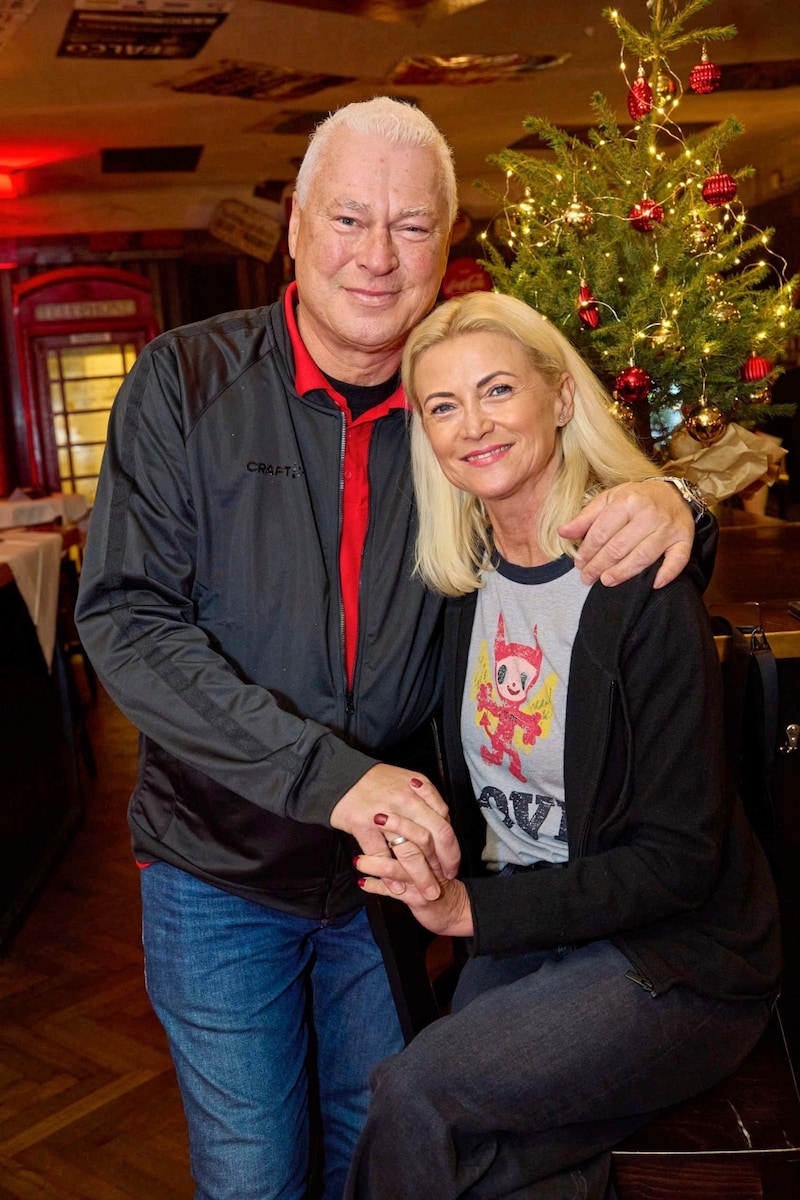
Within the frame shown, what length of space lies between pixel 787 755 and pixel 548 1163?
38.9 inches

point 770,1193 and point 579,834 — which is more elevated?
point 579,834

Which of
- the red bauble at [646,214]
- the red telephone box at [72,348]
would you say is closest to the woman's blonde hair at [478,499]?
the red bauble at [646,214]

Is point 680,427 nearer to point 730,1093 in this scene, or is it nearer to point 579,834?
point 579,834

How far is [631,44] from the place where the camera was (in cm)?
240

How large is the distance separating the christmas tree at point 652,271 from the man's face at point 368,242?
597mm

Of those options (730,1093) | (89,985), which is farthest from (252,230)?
(730,1093)

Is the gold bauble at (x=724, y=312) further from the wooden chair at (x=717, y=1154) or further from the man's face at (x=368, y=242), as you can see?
the wooden chair at (x=717, y=1154)

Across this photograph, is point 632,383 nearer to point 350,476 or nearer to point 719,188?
point 719,188

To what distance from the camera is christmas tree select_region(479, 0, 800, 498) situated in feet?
7.25

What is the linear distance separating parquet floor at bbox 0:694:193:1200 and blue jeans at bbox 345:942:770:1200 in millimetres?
1220

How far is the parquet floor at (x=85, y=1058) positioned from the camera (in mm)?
2439

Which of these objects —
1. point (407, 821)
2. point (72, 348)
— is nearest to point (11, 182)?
point (72, 348)

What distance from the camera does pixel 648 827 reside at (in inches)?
58.3

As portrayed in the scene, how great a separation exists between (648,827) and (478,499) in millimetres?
600
